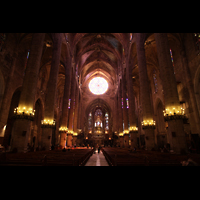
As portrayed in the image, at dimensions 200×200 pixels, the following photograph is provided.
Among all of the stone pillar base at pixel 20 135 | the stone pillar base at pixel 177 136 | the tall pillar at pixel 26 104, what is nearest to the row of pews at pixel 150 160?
the stone pillar base at pixel 177 136

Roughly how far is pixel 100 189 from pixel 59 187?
0.83 m

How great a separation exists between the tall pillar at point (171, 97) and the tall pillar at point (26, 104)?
12930 mm

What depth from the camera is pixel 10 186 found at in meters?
2.46

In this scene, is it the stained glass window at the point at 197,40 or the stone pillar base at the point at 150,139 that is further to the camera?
the stained glass window at the point at 197,40

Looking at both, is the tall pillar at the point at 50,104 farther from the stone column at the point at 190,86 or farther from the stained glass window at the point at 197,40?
the stained glass window at the point at 197,40

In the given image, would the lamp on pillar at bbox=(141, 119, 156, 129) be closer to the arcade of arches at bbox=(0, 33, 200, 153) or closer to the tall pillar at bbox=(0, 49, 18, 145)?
the arcade of arches at bbox=(0, 33, 200, 153)

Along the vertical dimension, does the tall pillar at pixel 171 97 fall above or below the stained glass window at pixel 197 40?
below

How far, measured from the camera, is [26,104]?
12195 mm

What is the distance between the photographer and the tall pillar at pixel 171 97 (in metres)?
11.0

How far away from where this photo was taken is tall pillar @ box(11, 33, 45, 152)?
11334 millimetres

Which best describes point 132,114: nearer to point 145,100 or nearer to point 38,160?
point 145,100

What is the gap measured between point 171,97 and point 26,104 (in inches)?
542

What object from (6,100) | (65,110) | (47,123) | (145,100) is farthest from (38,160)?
(65,110)

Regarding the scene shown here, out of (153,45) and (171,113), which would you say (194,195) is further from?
(153,45)
